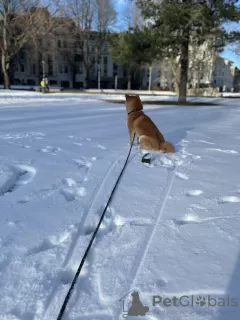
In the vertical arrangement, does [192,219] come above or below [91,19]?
below

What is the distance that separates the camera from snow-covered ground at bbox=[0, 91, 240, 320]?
1.49 meters

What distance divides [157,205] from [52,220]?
3.44 ft

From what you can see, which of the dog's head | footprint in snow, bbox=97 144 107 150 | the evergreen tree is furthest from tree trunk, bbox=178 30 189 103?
footprint in snow, bbox=97 144 107 150

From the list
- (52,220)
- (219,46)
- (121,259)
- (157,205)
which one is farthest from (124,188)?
(219,46)

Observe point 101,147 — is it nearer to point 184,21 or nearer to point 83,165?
point 83,165

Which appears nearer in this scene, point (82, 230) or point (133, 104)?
point (82, 230)

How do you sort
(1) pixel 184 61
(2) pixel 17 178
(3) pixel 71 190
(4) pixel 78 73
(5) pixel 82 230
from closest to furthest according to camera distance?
1. (5) pixel 82 230
2. (3) pixel 71 190
3. (2) pixel 17 178
4. (1) pixel 184 61
5. (4) pixel 78 73

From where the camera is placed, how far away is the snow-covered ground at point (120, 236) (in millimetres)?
1493

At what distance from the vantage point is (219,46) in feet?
50.1

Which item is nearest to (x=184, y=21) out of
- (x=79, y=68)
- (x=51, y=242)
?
(x=51, y=242)

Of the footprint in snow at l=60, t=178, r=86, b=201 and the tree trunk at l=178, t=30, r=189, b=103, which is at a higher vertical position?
the tree trunk at l=178, t=30, r=189, b=103

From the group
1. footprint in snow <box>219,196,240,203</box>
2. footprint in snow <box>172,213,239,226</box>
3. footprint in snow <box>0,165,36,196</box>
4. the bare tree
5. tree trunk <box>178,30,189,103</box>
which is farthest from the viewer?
the bare tree

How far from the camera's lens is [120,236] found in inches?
81.8

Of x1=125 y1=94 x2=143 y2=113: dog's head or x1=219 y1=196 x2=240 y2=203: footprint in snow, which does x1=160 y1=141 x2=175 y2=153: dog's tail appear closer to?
x1=125 y1=94 x2=143 y2=113: dog's head
